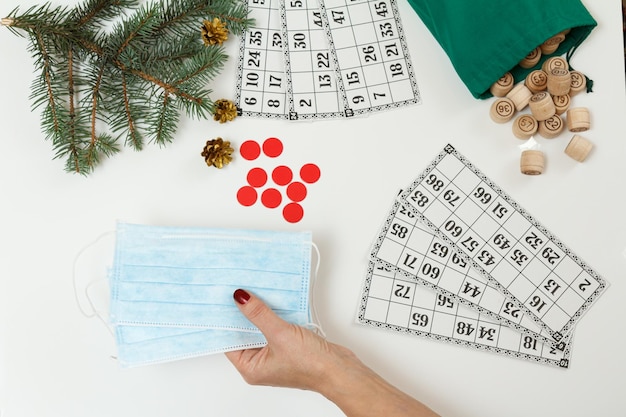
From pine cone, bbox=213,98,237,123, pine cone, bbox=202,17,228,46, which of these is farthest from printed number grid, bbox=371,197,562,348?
pine cone, bbox=202,17,228,46

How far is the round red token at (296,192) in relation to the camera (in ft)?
3.56

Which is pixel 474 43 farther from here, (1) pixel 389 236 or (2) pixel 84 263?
(2) pixel 84 263

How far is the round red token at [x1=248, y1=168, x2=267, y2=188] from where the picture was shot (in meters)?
1.09

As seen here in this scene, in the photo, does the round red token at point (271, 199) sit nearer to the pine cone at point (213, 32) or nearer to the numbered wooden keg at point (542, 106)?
the pine cone at point (213, 32)

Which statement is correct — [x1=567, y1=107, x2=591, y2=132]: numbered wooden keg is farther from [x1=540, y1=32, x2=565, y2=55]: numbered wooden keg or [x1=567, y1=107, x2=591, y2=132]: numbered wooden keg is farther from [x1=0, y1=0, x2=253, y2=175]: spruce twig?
[x1=0, y1=0, x2=253, y2=175]: spruce twig

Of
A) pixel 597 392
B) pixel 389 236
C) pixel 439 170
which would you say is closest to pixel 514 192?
pixel 439 170

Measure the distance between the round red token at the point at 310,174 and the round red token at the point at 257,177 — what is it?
71 mm

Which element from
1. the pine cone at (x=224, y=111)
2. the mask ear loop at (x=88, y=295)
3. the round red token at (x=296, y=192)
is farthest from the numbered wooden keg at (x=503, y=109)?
the mask ear loop at (x=88, y=295)

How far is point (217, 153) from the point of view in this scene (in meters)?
1.07

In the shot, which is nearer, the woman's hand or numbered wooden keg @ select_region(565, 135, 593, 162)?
the woman's hand

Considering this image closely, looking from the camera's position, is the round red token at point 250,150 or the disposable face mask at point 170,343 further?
the round red token at point 250,150

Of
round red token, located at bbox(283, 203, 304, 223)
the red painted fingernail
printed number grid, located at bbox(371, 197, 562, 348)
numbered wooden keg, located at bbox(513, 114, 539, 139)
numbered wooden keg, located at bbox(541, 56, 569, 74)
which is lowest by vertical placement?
the red painted fingernail

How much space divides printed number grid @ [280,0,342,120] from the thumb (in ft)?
1.17

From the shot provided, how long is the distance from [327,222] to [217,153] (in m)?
0.24
